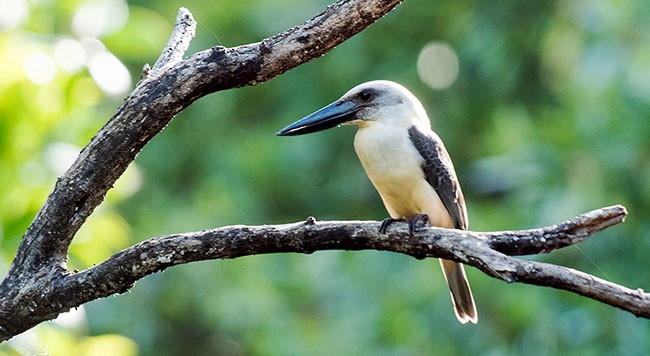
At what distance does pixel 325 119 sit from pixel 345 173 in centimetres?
436

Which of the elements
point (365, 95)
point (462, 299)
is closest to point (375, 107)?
point (365, 95)

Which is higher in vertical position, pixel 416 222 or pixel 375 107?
pixel 375 107

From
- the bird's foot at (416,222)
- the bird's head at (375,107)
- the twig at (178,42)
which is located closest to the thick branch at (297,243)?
the bird's foot at (416,222)

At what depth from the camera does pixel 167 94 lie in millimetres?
2256

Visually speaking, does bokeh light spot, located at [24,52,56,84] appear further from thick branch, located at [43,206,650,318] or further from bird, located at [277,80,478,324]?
thick branch, located at [43,206,650,318]

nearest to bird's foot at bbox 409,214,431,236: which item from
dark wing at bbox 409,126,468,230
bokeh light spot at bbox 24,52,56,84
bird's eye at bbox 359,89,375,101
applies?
dark wing at bbox 409,126,468,230

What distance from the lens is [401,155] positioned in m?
3.22

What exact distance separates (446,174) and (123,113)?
1.31 meters

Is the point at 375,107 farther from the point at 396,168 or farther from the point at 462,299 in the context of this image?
the point at 462,299

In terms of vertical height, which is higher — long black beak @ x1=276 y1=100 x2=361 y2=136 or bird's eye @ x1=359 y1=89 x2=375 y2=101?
bird's eye @ x1=359 y1=89 x2=375 y2=101

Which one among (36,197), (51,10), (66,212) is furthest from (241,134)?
(66,212)

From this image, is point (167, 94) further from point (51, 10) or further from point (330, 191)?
point (330, 191)

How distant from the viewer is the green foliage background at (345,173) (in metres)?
3.67

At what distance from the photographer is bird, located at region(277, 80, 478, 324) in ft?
10.5
